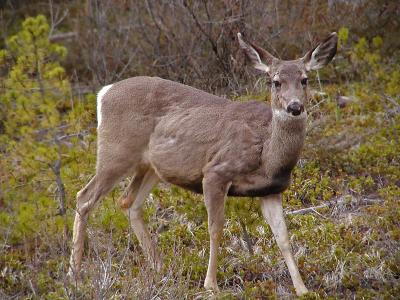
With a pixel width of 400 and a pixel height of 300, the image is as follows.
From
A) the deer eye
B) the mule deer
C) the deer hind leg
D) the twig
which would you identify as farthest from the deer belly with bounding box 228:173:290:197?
the twig

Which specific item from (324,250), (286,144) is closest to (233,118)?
(286,144)

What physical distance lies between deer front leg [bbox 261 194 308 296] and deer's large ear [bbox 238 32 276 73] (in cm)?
108

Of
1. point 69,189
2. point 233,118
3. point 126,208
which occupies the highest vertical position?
point 233,118

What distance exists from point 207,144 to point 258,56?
875 mm

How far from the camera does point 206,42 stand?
38.1ft

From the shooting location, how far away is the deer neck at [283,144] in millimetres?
7020

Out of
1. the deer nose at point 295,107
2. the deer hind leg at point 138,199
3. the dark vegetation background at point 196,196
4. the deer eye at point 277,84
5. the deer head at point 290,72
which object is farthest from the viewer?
the deer hind leg at point 138,199

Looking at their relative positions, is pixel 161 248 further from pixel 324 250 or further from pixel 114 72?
pixel 114 72

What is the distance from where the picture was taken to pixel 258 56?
24.2 feet

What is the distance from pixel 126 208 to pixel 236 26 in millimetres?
3686

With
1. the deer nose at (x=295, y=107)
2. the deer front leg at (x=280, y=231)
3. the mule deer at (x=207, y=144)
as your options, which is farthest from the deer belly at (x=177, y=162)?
the deer nose at (x=295, y=107)

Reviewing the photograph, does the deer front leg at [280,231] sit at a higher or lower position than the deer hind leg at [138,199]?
higher

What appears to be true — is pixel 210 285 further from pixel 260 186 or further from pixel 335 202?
pixel 335 202

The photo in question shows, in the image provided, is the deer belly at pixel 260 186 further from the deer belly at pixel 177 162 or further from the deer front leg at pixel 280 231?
the deer belly at pixel 177 162
